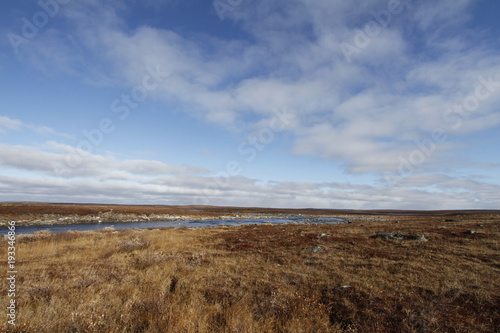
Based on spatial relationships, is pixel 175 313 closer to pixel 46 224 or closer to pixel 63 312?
pixel 63 312

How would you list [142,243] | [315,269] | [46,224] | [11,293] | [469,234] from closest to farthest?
[11,293]
[315,269]
[142,243]
[469,234]
[46,224]

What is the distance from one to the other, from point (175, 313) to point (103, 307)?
2.27m

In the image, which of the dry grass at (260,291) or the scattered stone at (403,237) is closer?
the dry grass at (260,291)

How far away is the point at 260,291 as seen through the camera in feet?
31.9

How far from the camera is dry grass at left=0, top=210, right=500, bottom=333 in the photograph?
21.9 ft

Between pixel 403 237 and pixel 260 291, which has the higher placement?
pixel 403 237

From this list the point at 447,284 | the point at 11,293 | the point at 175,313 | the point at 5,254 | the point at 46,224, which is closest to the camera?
the point at 175,313

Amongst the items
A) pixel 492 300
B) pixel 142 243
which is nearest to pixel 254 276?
pixel 492 300

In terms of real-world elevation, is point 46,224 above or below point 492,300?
below

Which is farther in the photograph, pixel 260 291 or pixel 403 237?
pixel 403 237

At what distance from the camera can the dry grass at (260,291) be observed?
6.68 m

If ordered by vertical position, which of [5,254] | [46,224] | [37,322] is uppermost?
[37,322]

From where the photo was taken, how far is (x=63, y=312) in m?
6.86

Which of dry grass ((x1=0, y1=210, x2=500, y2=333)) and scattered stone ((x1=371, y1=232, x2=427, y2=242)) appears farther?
scattered stone ((x1=371, y1=232, x2=427, y2=242))
